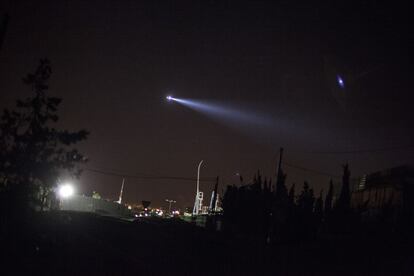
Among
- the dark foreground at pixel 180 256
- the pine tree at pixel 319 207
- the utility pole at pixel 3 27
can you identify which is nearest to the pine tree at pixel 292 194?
the pine tree at pixel 319 207

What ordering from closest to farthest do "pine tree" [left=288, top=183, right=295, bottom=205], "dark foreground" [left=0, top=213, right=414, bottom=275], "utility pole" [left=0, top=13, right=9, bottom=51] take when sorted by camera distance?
"utility pole" [left=0, top=13, right=9, bottom=51] < "dark foreground" [left=0, top=213, right=414, bottom=275] < "pine tree" [left=288, top=183, right=295, bottom=205]

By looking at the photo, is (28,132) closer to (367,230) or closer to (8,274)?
(8,274)

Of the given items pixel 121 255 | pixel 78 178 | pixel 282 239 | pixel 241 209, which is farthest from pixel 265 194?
pixel 121 255

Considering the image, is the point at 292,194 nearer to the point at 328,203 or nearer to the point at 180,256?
the point at 328,203

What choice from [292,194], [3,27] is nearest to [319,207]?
[292,194]

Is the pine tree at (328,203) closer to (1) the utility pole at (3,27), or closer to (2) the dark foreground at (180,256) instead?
(2) the dark foreground at (180,256)

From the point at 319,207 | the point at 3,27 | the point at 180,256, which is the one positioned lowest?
the point at 180,256

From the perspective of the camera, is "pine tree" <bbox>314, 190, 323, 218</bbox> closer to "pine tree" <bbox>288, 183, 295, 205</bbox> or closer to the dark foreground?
"pine tree" <bbox>288, 183, 295, 205</bbox>

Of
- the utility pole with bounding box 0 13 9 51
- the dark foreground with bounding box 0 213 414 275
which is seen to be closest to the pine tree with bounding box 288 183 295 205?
the dark foreground with bounding box 0 213 414 275

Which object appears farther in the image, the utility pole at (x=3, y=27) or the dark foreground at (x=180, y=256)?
the dark foreground at (x=180, y=256)
